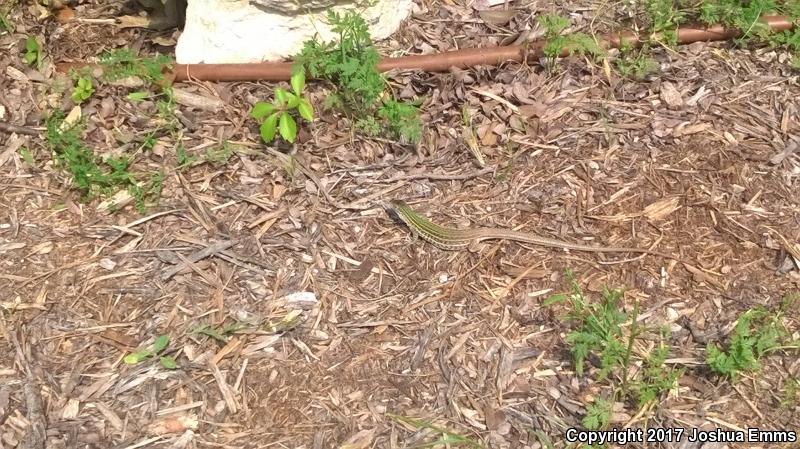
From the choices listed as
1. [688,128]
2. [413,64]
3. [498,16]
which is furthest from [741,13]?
[413,64]

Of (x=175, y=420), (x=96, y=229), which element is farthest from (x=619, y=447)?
(x=96, y=229)

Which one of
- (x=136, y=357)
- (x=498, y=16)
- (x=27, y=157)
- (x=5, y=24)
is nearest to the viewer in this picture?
(x=136, y=357)

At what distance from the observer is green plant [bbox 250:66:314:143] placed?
3650 millimetres

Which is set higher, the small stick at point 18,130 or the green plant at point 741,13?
the green plant at point 741,13

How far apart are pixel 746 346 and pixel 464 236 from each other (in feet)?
4.27

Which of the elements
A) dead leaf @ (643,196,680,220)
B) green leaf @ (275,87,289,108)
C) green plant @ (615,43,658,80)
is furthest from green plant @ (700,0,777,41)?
green leaf @ (275,87,289,108)

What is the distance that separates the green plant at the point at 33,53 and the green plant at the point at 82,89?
40 centimetres

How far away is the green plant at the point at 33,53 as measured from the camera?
4188mm

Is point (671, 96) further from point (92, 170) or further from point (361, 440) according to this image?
point (92, 170)

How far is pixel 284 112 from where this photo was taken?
3680 millimetres

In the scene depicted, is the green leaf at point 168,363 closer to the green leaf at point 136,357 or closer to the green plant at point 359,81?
the green leaf at point 136,357

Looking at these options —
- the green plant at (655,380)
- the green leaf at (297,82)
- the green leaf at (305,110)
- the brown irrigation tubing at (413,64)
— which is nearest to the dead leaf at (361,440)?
the green plant at (655,380)

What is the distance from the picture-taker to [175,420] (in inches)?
114

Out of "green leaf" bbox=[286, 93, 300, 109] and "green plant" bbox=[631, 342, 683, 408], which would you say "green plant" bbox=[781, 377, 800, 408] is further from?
"green leaf" bbox=[286, 93, 300, 109]
